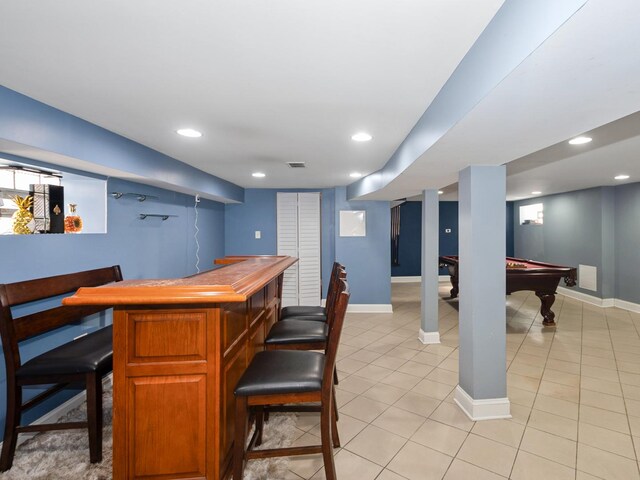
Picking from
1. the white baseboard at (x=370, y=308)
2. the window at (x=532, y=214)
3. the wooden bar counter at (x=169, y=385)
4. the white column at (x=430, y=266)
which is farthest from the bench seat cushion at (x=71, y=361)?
the window at (x=532, y=214)

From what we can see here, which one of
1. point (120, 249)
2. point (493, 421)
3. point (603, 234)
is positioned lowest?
point (493, 421)

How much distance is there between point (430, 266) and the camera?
153 inches

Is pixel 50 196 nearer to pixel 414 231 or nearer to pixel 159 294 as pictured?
pixel 159 294

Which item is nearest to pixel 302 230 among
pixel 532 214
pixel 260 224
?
pixel 260 224

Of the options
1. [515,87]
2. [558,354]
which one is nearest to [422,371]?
[558,354]

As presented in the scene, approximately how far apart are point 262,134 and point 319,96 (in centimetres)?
86

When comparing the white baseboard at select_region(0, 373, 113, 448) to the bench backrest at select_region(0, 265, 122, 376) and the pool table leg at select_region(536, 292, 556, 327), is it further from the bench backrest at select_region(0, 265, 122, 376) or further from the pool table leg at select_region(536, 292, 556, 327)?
the pool table leg at select_region(536, 292, 556, 327)

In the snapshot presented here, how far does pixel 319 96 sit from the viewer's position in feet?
6.03

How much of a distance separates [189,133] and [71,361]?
1814 mm

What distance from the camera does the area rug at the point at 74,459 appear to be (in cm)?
175

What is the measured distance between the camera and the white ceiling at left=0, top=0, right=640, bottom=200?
42.6 inches

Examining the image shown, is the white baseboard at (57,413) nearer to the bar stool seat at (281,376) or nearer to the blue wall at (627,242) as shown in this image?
the bar stool seat at (281,376)

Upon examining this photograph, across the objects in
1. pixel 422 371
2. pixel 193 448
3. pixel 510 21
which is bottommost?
pixel 422 371

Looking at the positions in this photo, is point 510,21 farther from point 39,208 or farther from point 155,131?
point 39,208
